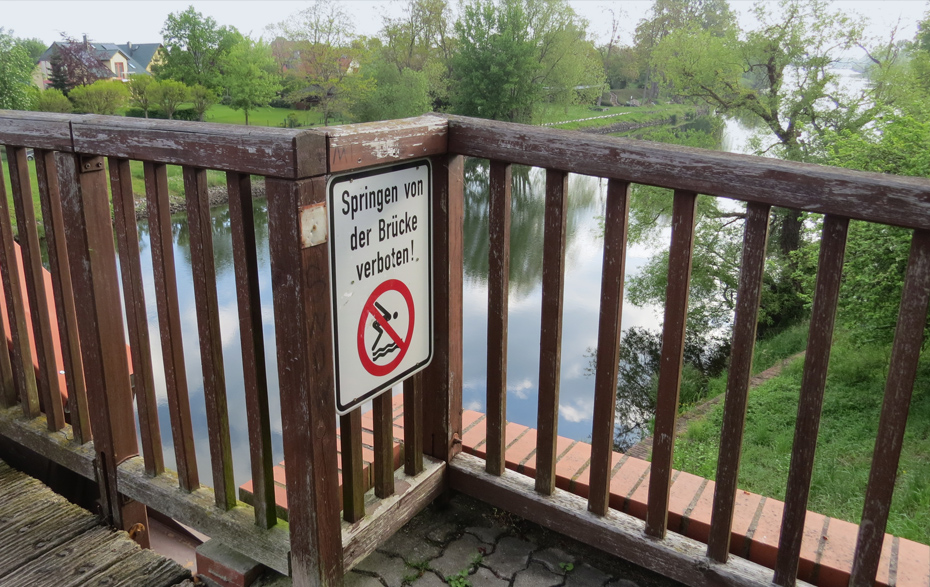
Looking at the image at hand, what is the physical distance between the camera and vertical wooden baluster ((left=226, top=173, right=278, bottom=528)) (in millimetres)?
1515

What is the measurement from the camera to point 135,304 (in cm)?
185

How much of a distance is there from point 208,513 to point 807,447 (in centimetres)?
146

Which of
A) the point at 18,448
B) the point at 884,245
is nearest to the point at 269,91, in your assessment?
the point at 884,245

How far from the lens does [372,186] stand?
1593 millimetres

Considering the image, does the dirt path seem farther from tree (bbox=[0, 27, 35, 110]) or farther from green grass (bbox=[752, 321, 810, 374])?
tree (bbox=[0, 27, 35, 110])

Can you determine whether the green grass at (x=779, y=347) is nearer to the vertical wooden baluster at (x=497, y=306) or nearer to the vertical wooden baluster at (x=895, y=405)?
the vertical wooden baluster at (x=497, y=306)

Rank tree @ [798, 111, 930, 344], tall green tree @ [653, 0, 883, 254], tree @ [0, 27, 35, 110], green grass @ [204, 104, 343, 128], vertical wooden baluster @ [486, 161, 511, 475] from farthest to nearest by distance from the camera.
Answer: green grass @ [204, 104, 343, 128], tree @ [0, 27, 35, 110], tall green tree @ [653, 0, 883, 254], tree @ [798, 111, 930, 344], vertical wooden baluster @ [486, 161, 511, 475]

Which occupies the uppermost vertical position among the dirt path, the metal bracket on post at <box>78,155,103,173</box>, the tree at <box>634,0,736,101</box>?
the tree at <box>634,0,736,101</box>

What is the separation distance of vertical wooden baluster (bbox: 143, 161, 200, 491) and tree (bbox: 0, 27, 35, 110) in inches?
1575

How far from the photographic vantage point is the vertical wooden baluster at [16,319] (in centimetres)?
215

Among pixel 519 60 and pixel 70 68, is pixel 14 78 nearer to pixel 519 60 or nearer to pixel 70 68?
pixel 70 68

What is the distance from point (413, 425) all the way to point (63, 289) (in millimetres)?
1041

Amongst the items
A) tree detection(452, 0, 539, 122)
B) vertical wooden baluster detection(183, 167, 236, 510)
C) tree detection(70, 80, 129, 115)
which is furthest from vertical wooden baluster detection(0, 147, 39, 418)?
tree detection(70, 80, 129, 115)

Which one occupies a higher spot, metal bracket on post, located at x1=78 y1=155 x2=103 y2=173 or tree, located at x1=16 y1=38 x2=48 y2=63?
tree, located at x1=16 y1=38 x2=48 y2=63
